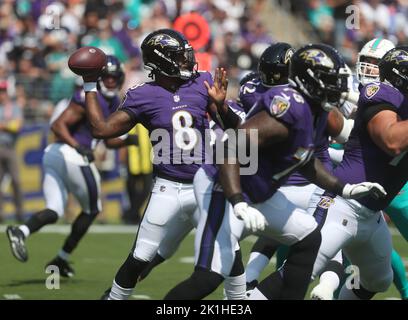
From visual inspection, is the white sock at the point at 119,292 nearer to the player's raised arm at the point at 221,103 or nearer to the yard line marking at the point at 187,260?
the player's raised arm at the point at 221,103

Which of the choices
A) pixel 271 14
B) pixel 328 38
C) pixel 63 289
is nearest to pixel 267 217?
pixel 63 289

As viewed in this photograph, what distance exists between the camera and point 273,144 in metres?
5.07

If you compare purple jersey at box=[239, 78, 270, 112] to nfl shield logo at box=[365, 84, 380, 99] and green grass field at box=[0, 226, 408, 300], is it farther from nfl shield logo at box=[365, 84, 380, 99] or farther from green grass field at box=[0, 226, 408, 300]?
green grass field at box=[0, 226, 408, 300]

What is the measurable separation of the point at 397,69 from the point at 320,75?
2.89 feet

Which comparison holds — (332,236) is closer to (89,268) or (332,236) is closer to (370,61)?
(370,61)

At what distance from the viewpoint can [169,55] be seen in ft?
20.5

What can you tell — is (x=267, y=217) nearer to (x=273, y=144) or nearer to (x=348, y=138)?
(x=273, y=144)

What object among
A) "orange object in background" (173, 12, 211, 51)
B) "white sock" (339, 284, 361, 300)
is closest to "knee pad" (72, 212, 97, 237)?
"white sock" (339, 284, 361, 300)

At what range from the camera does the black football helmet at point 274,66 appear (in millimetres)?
6621

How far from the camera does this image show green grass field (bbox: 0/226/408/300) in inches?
299

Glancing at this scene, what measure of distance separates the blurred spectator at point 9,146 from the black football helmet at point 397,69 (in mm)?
7386

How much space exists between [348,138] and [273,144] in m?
1.01

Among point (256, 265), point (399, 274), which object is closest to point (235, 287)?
point (256, 265)
